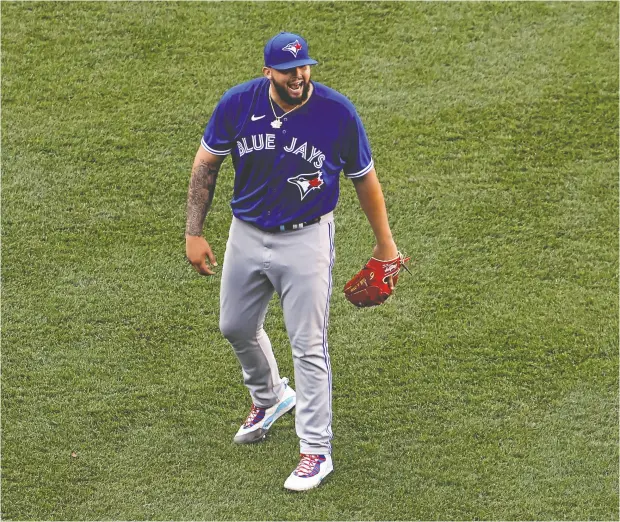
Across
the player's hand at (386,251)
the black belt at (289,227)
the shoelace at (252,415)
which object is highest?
the black belt at (289,227)

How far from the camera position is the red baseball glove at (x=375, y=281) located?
4.88m

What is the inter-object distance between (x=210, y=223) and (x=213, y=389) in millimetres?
1362

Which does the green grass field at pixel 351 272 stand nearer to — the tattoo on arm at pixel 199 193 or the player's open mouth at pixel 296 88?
the tattoo on arm at pixel 199 193

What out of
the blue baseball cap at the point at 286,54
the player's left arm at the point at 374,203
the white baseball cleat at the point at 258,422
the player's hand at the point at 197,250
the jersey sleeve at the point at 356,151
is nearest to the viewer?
the blue baseball cap at the point at 286,54

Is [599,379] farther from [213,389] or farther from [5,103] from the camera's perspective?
[5,103]

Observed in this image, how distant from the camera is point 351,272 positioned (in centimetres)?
620

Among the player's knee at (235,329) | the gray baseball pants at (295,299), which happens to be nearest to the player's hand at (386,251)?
the gray baseball pants at (295,299)

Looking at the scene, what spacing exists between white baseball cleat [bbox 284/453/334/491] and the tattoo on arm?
3.75 ft

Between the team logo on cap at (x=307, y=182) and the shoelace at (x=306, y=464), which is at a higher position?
the team logo on cap at (x=307, y=182)

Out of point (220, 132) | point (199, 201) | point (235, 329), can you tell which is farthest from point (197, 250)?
point (220, 132)

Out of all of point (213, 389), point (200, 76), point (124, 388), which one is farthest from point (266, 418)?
point (200, 76)

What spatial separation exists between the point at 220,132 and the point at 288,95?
0.35 meters

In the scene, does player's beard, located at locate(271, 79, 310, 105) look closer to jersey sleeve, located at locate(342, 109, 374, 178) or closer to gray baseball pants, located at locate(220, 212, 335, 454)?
jersey sleeve, located at locate(342, 109, 374, 178)

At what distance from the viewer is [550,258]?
6.29 m
